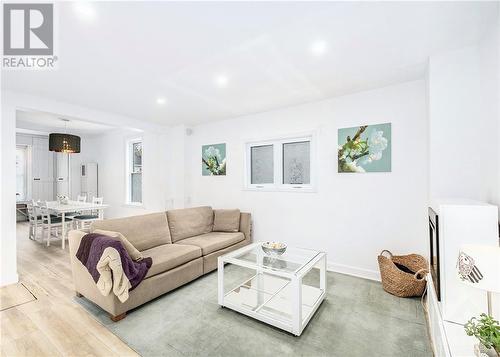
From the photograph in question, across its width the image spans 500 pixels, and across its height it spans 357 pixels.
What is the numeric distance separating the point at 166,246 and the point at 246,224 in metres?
1.36

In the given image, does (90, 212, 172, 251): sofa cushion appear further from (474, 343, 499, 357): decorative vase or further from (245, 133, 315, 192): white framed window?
(474, 343, 499, 357): decorative vase

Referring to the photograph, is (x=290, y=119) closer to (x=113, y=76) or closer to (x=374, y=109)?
(x=374, y=109)

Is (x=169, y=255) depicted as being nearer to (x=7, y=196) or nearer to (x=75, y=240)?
(x=75, y=240)

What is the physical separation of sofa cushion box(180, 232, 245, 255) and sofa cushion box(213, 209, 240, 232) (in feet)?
0.38

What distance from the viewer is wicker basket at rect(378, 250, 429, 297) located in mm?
2462

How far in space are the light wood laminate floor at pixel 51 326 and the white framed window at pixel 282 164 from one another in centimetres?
279

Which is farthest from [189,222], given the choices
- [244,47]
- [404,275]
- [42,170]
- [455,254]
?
[42,170]

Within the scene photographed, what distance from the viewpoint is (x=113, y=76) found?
2.66m

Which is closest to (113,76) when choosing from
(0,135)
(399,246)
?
(0,135)

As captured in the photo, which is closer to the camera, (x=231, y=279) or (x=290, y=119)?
(x=231, y=279)

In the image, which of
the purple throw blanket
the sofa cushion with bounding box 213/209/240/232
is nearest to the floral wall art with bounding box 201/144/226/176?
the sofa cushion with bounding box 213/209/240/232

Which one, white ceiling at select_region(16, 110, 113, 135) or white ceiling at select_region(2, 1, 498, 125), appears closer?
white ceiling at select_region(2, 1, 498, 125)

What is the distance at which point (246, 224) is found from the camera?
3934mm

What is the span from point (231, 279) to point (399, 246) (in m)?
2.17
